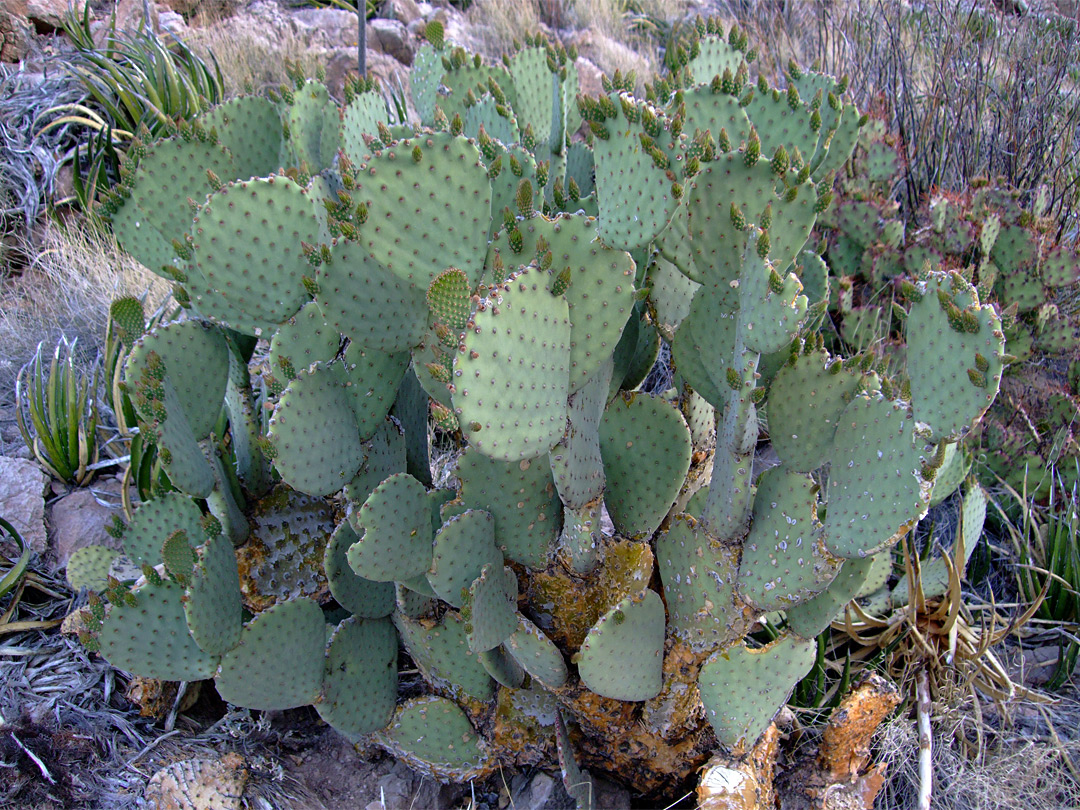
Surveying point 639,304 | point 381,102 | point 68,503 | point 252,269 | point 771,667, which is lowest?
point 68,503

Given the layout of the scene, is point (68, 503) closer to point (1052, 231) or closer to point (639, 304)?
point (639, 304)

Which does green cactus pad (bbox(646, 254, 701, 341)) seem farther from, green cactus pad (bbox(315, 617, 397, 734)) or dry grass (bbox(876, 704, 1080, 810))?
dry grass (bbox(876, 704, 1080, 810))

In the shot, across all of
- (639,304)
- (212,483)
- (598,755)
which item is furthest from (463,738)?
(639,304)

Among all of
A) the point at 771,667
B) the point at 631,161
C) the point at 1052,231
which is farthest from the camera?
the point at 1052,231

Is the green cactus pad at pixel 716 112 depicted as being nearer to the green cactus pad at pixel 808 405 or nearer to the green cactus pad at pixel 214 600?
the green cactus pad at pixel 808 405

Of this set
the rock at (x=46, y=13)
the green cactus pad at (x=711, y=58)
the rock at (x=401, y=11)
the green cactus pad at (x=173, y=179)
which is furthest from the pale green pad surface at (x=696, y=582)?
the rock at (x=401, y=11)

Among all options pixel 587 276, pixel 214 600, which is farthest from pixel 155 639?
pixel 587 276
